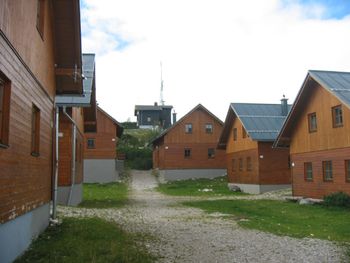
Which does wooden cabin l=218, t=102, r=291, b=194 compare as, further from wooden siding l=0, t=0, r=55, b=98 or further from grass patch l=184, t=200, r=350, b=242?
wooden siding l=0, t=0, r=55, b=98

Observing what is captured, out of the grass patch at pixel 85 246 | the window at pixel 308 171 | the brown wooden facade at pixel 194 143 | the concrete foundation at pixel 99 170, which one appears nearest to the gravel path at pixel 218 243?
the grass patch at pixel 85 246

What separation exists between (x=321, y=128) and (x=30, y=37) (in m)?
16.1

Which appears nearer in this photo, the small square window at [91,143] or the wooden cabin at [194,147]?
the small square window at [91,143]

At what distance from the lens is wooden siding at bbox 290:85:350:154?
785 inches

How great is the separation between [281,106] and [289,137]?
9.83 meters

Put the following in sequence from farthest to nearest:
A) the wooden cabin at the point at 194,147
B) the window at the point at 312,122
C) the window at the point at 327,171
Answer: the wooden cabin at the point at 194,147, the window at the point at 312,122, the window at the point at 327,171

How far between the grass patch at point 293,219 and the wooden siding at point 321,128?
3187mm

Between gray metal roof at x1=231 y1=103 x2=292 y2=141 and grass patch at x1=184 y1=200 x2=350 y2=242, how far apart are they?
10269 millimetres

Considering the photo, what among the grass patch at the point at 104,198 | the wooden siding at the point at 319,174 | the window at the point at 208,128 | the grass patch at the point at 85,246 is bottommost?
the grass patch at the point at 85,246

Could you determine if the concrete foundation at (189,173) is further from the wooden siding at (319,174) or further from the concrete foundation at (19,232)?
the concrete foundation at (19,232)

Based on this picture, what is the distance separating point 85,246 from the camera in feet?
31.5

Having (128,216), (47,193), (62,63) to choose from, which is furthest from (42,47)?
(128,216)

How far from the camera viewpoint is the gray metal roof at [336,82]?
19.4m

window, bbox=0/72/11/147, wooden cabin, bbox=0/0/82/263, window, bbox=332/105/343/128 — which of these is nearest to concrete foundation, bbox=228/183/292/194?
window, bbox=332/105/343/128
